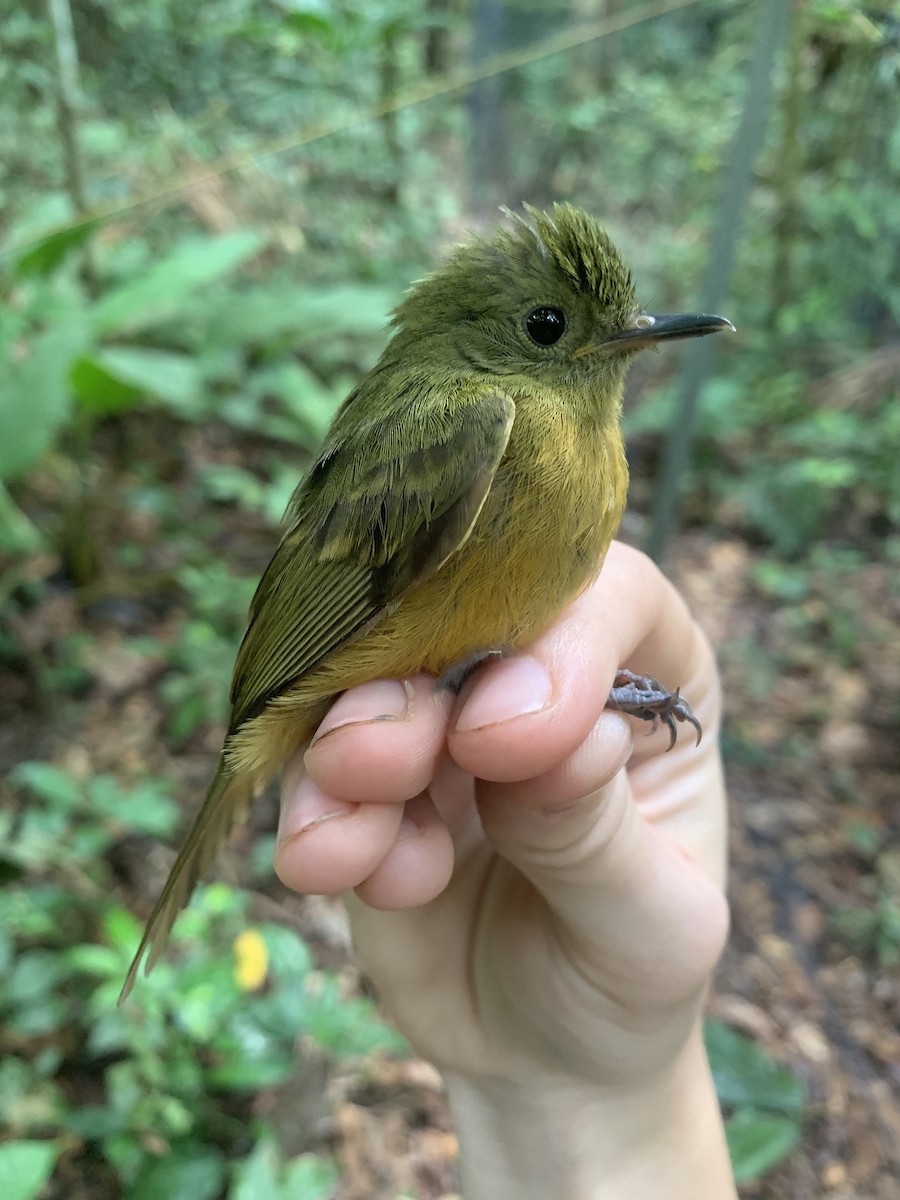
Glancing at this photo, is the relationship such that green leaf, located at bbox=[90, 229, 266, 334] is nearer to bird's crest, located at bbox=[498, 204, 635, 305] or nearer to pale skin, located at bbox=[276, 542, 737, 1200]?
bird's crest, located at bbox=[498, 204, 635, 305]

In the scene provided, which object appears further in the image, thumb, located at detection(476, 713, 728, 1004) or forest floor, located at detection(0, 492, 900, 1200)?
forest floor, located at detection(0, 492, 900, 1200)

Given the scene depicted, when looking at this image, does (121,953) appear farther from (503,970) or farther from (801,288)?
(801,288)

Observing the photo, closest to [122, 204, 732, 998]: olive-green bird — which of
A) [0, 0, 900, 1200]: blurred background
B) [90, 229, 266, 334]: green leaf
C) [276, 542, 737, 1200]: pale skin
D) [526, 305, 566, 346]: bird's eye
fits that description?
[526, 305, 566, 346]: bird's eye

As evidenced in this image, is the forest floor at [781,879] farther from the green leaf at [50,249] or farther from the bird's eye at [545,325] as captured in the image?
the bird's eye at [545,325]

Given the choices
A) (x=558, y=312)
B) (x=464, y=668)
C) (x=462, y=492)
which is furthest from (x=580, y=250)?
(x=464, y=668)

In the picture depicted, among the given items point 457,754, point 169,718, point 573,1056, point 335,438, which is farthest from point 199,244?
point 573,1056

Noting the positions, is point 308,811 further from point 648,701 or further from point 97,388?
point 97,388

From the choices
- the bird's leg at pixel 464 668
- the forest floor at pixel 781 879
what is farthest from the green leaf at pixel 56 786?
the bird's leg at pixel 464 668
